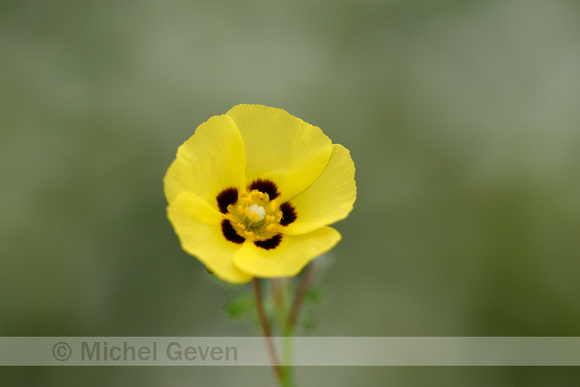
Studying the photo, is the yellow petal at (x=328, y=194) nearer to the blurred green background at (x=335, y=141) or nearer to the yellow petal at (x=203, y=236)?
the yellow petal at (x=203, y=236)

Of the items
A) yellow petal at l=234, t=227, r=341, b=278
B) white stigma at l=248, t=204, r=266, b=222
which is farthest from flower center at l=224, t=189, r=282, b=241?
yellow petal at l=234, t=227, r=341, b=278

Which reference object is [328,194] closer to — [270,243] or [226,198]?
[270,243]

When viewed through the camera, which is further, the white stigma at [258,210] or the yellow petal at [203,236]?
the white stigma at [258,210]

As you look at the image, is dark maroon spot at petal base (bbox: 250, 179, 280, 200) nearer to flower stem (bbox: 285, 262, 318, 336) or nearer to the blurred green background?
→ flower stem (bbox: 285, 262, 318, 336)

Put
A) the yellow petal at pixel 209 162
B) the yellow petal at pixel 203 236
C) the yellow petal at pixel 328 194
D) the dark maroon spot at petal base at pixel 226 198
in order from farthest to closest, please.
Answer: the dark maroon spot at petal base at pixel 226 198
the yellow petal at pixel 328 194
the yellow petal at pixel 209 162
the yellow petal at pixel 203 236

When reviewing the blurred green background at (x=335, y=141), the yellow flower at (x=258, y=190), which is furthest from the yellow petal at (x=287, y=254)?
the blurred green background at (x=335, y=141)

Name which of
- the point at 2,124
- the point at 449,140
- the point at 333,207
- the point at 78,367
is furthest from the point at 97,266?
the point at 449,140

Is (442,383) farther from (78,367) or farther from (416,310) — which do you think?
(78,367)

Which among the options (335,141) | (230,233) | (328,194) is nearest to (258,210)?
(230,233)

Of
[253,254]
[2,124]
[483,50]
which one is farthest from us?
[483,50]
